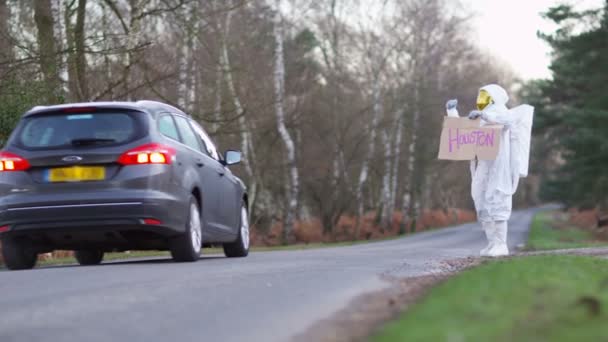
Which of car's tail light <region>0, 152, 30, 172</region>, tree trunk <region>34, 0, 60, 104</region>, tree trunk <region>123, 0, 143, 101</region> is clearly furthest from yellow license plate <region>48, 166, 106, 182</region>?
tree trunk <region>123, 0, 143, 101</region>

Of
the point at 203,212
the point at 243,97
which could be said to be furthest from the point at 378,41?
the point at 203,212

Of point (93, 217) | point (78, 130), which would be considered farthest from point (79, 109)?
point (93, 217)

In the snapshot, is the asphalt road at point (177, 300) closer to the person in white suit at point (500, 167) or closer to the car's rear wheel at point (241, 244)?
the person in white suit at point (500, 167)

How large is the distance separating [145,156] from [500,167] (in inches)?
194

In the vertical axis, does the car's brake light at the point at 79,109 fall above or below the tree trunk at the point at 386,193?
above

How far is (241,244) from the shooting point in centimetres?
1539

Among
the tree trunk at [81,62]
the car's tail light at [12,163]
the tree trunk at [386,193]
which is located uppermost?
the tree trunk at [81,62]

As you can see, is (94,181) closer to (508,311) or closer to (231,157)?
(231,157)

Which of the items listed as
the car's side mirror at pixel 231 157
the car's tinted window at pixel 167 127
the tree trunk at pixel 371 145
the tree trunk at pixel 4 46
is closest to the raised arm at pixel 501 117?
the car's side mirror at pixel 231 157

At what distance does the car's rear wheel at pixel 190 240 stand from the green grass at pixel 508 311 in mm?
4581

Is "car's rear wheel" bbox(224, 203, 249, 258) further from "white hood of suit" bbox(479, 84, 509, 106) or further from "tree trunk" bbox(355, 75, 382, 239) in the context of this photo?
"tree trunk" bbox(355, 75, 382, 239)

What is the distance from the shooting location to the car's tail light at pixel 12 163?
1180cm

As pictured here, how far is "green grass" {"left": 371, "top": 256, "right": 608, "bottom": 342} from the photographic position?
15.9 ft

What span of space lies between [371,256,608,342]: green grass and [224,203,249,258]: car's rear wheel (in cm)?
706
